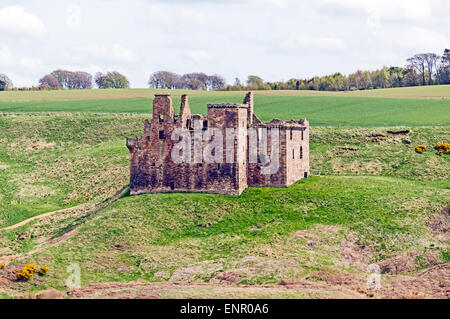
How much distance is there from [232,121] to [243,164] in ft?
13.9

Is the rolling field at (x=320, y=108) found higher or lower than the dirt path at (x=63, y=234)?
higher

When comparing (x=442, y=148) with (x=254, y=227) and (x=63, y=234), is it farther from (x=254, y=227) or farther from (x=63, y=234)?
(x=63, y=234)

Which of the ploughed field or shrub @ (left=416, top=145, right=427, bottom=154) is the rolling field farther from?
shrub @ (left=416, top=145, right=427, bottom=154)

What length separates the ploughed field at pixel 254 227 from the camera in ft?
188

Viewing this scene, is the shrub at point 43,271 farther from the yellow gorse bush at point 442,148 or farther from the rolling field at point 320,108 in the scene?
the rolling field at point 320,108

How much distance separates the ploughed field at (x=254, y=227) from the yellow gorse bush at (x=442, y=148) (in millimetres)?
776

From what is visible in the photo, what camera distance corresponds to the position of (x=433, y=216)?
216 feet

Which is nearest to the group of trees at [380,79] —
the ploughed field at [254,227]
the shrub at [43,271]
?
the ploughed field at [254,227]

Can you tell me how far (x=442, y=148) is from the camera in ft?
288

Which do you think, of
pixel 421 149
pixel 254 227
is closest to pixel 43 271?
pixel 254 227

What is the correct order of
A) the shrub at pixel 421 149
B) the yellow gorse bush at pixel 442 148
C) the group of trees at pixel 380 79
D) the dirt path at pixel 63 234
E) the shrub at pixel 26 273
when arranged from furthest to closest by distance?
the group of trees at pixel 380 79 → the shrub at pixel 421 149 → the yellow gorse bush at pixel 442 148 → the dirt path at pixel 63 234 → the shrub at pixel 26 273

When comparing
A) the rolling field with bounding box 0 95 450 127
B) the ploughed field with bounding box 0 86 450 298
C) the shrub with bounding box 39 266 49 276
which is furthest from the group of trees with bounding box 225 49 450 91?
the shrub with bounding box 39 266 49 276

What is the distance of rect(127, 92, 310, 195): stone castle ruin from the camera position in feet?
233

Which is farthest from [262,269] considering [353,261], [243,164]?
[243,164]
